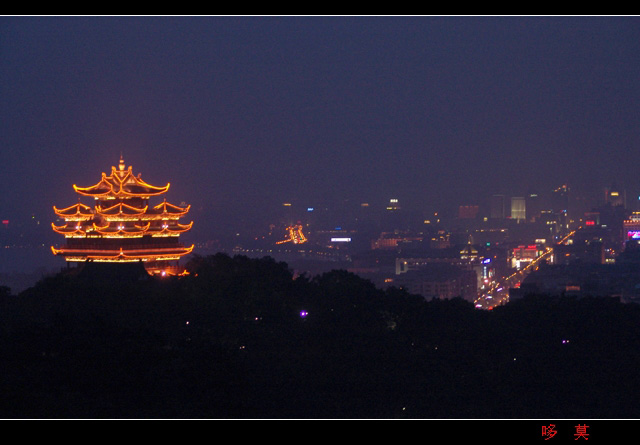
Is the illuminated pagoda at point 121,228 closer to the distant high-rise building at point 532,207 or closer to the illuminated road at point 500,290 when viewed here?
the illuminated road at point 500,290

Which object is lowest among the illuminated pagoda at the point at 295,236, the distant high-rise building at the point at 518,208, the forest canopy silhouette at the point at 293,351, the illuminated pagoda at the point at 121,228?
the forest canopy silhouette at the point at 293,351

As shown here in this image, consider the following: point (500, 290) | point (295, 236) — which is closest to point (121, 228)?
point (500, 290)

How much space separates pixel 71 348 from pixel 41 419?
6.13 feet

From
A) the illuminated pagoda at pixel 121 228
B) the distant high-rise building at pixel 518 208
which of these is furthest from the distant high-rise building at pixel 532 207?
the illuminated pagoda at pixel 121 228

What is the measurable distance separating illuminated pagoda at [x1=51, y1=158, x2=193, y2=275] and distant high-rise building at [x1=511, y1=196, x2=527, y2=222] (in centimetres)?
11246

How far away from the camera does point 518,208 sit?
130375mm

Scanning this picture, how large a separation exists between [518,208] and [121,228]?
114896 mm

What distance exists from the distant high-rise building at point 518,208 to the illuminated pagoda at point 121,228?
369ft

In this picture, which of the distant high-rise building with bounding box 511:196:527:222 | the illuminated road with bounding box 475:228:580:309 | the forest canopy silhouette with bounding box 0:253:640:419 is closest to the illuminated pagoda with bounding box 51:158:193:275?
the forest canopy silhouette with bounding box 0:253:640:419

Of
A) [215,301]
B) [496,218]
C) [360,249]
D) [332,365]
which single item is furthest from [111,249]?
[496,218]

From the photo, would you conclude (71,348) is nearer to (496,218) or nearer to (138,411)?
(138,411)

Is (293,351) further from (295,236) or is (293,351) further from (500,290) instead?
(295,236)

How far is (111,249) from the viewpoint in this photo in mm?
20031

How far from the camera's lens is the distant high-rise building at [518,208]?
5094 inches
